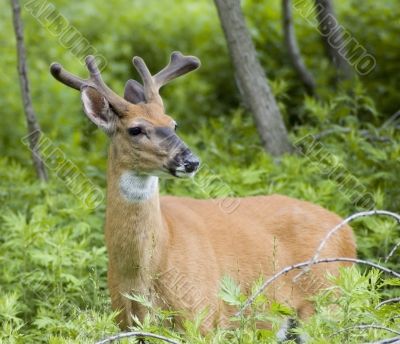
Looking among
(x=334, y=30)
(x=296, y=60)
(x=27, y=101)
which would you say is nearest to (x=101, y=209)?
(x=27, y=101)

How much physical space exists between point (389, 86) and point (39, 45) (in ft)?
20.2

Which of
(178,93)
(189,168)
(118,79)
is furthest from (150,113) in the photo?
(118,79)

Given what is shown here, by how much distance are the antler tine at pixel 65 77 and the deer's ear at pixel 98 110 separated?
0.23 feet

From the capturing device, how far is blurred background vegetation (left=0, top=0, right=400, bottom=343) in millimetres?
7121

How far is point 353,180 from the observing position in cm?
818

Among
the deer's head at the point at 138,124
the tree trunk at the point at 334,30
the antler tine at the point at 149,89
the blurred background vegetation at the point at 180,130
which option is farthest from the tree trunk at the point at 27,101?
the tree trunk at the point at 334,30

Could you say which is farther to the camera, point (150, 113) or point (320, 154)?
point (320, 154)

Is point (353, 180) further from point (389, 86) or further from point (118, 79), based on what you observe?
point (118, 79)

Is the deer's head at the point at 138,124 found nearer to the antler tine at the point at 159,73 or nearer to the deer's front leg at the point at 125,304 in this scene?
the antler tine at the point at 159,73

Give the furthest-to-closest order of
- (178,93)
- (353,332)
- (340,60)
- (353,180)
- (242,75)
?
(178,93)
(340,60)
(242,75)
(353,180)
(353,332)

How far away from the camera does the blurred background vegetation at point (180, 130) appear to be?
23.4 feet

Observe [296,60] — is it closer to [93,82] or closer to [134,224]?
[93,82]

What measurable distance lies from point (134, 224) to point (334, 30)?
202 inches

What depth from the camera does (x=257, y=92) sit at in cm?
897
